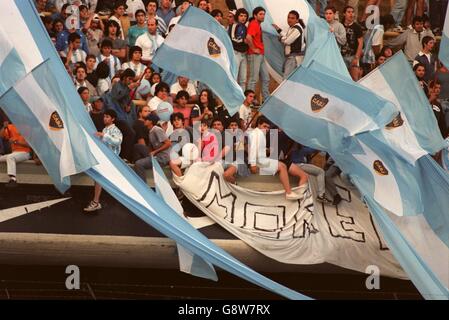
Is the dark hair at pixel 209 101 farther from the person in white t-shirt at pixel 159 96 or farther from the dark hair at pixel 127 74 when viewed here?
the dark hair at pixel 127 74

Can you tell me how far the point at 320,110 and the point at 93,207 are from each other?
2.91 meters

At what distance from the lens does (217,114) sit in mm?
27844

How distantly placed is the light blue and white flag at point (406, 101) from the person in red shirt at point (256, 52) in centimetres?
213

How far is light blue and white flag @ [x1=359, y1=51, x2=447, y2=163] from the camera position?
2736 cm

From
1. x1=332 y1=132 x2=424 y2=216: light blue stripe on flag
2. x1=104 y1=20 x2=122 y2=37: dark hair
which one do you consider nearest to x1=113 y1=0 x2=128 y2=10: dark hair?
x1=104 y1=20 x2=122 y2=37: dark hair

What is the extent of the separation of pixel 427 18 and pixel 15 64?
6541 mm

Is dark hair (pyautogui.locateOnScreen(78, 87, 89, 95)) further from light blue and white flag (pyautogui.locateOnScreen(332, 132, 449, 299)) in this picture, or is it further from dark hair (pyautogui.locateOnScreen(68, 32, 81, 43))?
light blue and white flag (pyautogui.locateOnScreen(332, 132, 449, 299))

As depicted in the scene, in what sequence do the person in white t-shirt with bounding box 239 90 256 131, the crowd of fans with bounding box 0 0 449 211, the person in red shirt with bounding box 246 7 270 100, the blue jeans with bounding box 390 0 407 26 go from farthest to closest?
the blue jeans with bounding box 390 0 407 26 → the person in red shirt with bounding box 246 7 270 100 → the person in white t-shirt with bounding box 239 90 256 131 → the crowd of fans with bounding box 0 0 449 211

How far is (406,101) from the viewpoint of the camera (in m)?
27.6

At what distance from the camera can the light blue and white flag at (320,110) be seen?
26875mm

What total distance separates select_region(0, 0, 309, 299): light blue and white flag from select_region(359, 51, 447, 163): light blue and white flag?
2276 mm

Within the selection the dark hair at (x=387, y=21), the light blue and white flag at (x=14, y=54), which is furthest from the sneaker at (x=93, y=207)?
the dark hair at (x=387, y=21)

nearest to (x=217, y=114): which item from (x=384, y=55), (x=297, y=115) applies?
(x=297, y=115)
